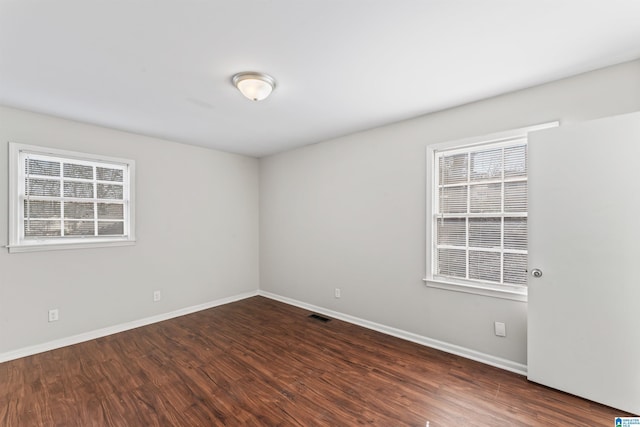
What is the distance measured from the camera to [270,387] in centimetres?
229

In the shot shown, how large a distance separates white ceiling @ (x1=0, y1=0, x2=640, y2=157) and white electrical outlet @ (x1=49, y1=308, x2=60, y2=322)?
2154 mm

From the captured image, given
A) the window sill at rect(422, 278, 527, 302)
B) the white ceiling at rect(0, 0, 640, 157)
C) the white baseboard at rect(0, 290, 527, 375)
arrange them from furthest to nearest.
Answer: the white baseboard at rect(0, 290, 527, 375) < the window sill at rect(422, 278, 527, 302) < the white ceiling at rect(0, 0, 640, 157)

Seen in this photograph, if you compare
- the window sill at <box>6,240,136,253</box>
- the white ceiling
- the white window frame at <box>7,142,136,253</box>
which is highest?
the white ceiling

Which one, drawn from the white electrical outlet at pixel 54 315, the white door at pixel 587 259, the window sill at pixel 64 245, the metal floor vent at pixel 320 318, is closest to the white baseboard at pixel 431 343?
the metal floor vent at pixel 320 318

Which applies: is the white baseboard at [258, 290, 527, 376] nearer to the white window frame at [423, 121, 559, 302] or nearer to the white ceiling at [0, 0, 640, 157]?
the white window frame at [423, 121, 559, 302]

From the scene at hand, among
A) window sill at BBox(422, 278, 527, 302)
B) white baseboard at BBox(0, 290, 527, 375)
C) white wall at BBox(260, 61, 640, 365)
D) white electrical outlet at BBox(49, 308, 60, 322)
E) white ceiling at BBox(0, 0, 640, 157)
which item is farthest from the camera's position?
white electrical outlet at BBox(49, 308, 60, 322)

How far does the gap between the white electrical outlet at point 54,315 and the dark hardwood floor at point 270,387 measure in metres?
0.34

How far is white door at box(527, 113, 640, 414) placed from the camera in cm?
194

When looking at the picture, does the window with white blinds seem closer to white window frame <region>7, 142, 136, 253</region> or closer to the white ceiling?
the white ceiling

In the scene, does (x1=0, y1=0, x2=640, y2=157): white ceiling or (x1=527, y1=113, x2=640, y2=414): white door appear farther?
(x1=527, y1=113, x2=640, y2=414): white door

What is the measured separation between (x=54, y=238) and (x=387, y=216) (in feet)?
12.7

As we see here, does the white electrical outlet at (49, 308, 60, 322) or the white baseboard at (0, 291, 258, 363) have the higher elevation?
the white electrical outlet at (49, 308, 60, 322)

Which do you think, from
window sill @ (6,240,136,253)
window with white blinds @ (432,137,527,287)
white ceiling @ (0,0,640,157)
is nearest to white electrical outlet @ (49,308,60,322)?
window sill @ (6,240,136,253)

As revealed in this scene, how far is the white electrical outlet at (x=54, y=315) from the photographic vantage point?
2995 mm
